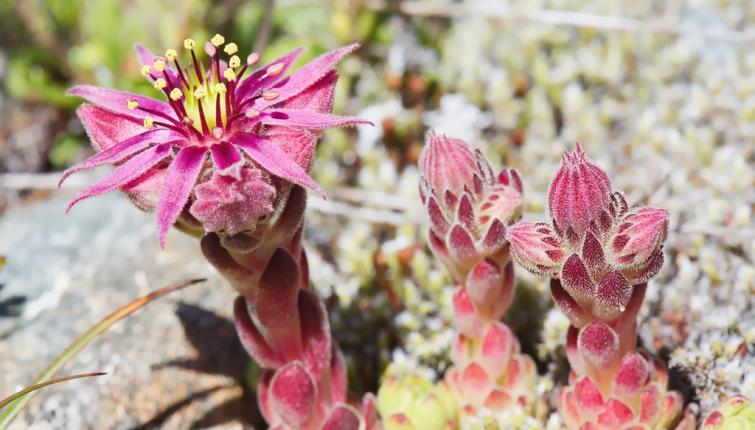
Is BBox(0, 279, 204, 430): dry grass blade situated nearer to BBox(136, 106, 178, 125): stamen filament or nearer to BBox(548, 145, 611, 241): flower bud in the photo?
BBox(136, 106, 178, 125): stamen filament

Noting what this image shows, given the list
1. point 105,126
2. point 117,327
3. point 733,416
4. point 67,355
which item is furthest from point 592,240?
point 117,327

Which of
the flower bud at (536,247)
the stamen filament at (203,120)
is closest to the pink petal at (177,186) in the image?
the stamen filament at (203,120)

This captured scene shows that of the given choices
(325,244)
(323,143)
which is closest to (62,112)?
(323,143)

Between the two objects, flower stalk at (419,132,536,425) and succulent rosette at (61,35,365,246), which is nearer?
succulent rosette at (61,35,365,246)

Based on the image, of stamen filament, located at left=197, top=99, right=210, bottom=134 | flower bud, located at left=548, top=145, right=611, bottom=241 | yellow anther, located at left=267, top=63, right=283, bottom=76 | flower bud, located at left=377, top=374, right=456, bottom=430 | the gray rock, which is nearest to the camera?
flower bud, located at left=548, top=145, right=611, bottom=241

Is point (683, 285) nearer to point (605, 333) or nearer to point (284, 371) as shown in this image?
point (605, 333)

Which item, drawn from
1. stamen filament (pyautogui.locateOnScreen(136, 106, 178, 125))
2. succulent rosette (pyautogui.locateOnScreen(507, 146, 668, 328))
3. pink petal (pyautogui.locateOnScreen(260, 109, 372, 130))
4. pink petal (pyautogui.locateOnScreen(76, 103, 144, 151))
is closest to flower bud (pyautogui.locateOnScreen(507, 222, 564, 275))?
succulent rosette (pyautogui.locateOnScreen(507, 146, 668, 328))

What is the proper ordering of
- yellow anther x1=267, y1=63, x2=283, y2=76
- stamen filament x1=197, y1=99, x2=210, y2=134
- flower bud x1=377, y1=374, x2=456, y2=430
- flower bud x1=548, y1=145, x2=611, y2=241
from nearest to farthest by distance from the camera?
flower bud x1=548, y1=145, x2=611, y2=241, stamen filament x1=197, y1=99, x2=210, y2=134, yellow anther x1=267, y1=63, x2=283, y2=76, flower bud x1=377, y1=374, x2=456, y2=430
